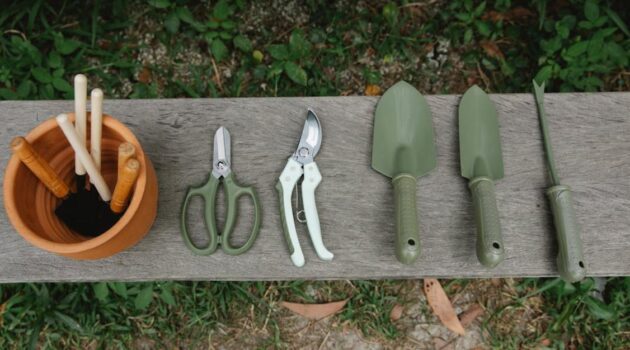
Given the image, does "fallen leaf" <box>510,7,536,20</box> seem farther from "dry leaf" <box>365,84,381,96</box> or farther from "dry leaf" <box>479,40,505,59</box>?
"dry leaf" <box>365,84,381,96</box>

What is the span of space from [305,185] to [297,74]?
0.67 meters

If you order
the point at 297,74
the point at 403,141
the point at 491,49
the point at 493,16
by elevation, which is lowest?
the point at 403,141

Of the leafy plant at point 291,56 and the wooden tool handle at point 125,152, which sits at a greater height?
the leafy plant at point 291,56

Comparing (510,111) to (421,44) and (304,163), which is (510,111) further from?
(421,44)

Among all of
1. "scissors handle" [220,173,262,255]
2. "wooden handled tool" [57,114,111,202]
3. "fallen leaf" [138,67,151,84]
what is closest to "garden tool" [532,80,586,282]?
"scissors handle" [220,173,262,255]

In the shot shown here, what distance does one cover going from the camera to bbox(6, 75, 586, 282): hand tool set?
0.88 metres

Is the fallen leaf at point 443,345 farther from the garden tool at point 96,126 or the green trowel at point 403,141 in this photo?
the garden tool at point 96,126

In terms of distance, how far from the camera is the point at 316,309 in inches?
59.4

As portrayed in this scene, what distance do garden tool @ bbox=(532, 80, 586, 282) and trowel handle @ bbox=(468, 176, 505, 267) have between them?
0.11 meters

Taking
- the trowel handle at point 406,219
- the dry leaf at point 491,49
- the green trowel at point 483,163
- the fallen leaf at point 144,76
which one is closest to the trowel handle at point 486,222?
the green trowel at point 483,163

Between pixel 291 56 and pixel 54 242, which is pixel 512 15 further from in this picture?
pixel 54 242

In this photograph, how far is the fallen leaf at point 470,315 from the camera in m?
1.50

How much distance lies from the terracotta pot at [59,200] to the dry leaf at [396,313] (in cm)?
84

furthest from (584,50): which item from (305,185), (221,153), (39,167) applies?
(39,167)
